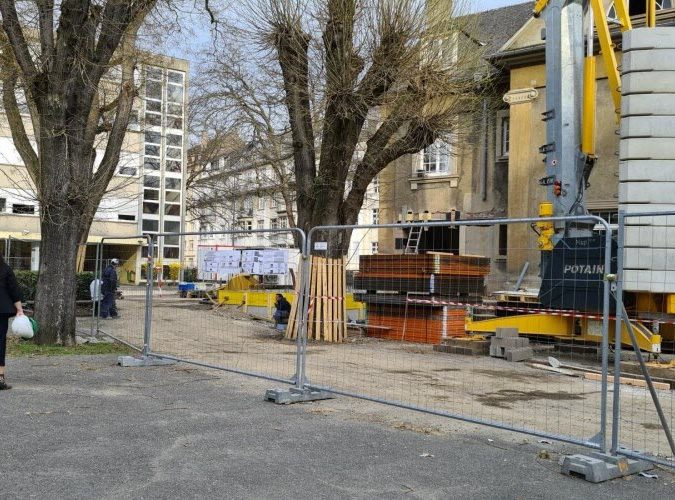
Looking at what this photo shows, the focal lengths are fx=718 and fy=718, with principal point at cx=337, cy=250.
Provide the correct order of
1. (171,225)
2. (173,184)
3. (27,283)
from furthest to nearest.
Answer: (171,225) → (173,184) → (27,283)

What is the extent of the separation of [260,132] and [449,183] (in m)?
7.17

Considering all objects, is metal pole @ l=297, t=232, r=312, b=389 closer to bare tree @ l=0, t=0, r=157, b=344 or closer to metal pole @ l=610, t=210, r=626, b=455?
metal pole @ l=610, t=210, r=626, b=455

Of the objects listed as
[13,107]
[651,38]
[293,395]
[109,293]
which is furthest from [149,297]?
[651,38]

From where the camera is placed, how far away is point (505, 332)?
1346cm

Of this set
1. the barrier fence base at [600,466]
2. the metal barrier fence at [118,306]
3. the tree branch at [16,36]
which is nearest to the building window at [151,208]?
the metal barrier fence at [118,306]

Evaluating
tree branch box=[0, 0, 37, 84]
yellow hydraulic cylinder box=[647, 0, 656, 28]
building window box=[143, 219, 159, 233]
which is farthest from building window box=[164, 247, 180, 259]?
yellow hydraulic cylinder box=[647, 0, 656, 28]

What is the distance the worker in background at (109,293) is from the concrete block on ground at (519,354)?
30.5 ft

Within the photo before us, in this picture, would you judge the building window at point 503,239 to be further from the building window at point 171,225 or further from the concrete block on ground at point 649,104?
the building window at point 171,225

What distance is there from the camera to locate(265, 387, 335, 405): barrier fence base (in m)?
8.07

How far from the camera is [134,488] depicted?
4.96 m

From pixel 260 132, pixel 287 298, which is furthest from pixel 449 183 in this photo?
pixel 287 298

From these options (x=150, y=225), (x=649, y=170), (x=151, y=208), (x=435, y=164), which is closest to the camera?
(x=649, y=170)

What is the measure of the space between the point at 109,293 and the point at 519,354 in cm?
986

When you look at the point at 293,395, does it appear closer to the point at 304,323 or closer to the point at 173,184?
the point at 304,323
